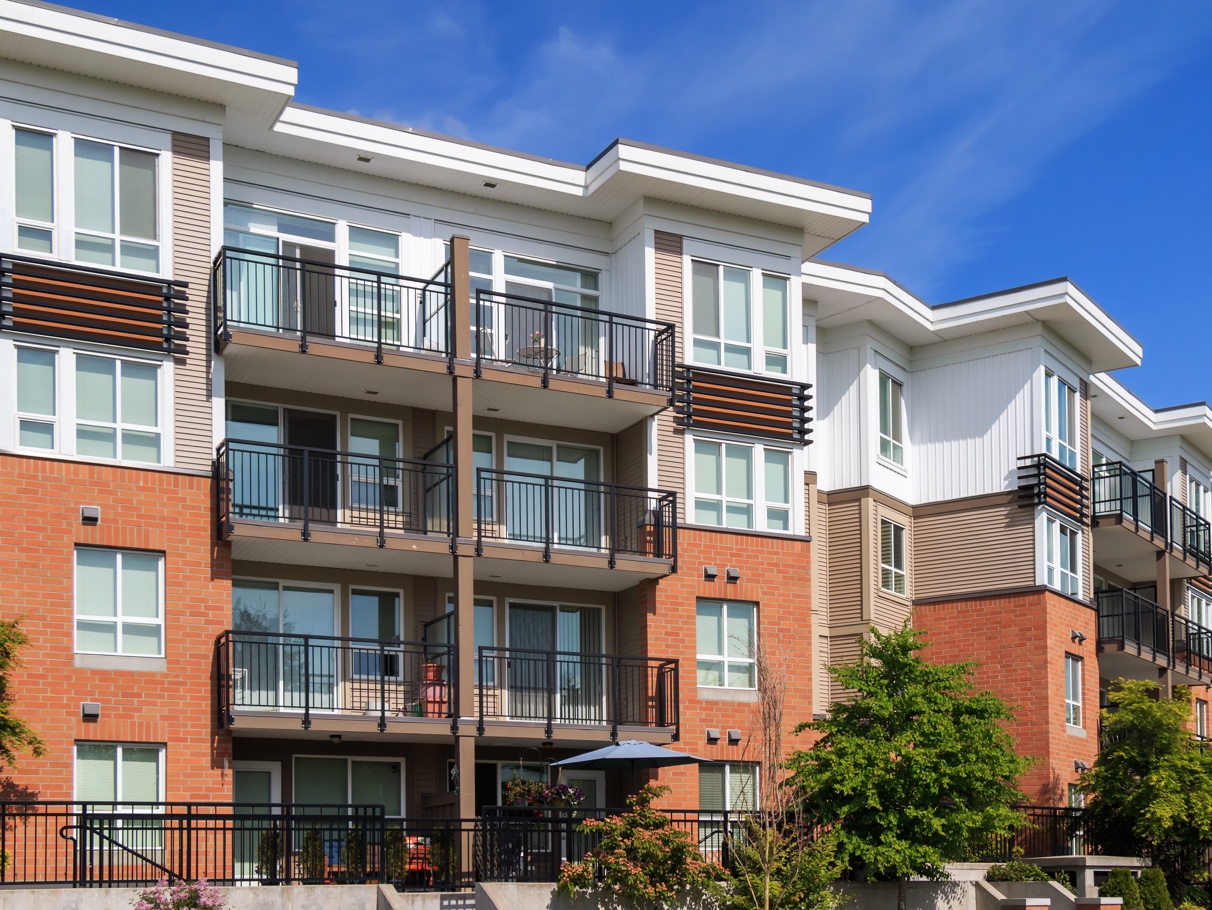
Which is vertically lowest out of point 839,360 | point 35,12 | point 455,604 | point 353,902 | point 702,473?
point 353,902

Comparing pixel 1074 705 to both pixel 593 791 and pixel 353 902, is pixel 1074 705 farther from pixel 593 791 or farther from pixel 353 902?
pixel 353 902

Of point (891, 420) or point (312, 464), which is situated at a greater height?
point (891, 420)

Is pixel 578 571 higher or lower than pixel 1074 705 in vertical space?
higher

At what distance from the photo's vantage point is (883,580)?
3731 centimetres

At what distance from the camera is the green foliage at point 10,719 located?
75.9 ft

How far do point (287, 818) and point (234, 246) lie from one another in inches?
402

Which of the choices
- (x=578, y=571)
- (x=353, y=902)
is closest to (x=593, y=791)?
(x=578, y=571)

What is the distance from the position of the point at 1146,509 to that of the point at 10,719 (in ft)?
104

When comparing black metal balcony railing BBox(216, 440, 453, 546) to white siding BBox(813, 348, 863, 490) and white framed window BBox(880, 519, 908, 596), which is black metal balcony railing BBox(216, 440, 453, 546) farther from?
white framed window BBox(880, 519, 908, 596)

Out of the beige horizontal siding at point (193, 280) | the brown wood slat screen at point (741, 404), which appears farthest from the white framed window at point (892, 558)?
the beige horizontal siding at point (193, 280)

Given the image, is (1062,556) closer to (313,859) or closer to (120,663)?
(313,859)

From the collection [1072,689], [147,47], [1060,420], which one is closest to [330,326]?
[147,47]

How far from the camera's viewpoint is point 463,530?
28203mm

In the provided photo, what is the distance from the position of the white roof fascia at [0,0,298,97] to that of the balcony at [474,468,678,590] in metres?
7.39
